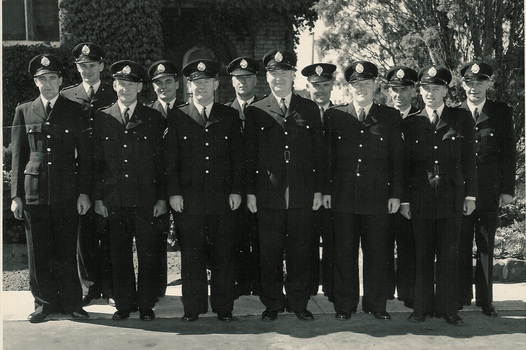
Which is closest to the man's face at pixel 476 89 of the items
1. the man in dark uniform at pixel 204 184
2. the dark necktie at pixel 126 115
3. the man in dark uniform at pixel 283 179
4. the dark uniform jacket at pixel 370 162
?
the dark uniform jacket at pixel 370 162

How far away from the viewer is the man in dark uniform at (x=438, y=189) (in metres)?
4.93

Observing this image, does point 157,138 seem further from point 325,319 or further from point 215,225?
point 325,319

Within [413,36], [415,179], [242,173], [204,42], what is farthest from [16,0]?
[415,179]

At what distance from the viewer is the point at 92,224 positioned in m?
5.53

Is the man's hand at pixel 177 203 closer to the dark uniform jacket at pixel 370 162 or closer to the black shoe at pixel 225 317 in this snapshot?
the black shoe at pixel 225 317

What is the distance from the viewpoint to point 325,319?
509 centimetres

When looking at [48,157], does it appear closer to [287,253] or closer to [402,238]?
[287,253]

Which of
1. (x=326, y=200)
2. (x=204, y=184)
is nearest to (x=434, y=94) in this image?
(x=326, y=200)

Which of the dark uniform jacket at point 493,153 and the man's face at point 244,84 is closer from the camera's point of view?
the dark uniform jacket at point 493,153

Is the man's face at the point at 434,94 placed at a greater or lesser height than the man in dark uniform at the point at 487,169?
greater

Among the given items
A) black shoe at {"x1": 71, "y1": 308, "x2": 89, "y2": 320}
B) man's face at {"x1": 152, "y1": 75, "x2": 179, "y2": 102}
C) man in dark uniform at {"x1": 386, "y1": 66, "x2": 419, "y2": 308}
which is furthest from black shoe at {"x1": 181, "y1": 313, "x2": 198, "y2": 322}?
man's face at {"x1": 152, "y1": 75, "x2": 179, "y2": 102}

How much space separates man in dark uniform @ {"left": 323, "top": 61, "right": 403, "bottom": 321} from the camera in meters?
4.97

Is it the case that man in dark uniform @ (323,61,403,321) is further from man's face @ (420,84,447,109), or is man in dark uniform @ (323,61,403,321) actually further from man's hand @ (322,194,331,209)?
man's face @ (420,84,447,109)

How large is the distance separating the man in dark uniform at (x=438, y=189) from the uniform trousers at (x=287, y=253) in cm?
88
